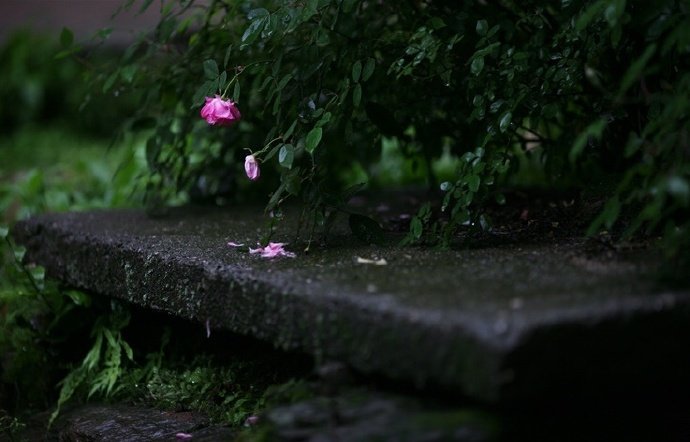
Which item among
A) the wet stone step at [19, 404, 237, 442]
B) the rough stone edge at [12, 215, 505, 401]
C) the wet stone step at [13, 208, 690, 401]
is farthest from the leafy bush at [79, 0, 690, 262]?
the wet stone step at [19, 404, 237, 442]

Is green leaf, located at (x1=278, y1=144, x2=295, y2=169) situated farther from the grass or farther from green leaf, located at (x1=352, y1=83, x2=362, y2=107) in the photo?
the grass

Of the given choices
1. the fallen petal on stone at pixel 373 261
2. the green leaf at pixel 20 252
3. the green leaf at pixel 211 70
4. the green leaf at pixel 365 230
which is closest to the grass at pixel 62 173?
the green leaf at pixel 20 252

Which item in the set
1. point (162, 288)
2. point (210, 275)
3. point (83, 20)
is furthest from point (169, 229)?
point (83, 20)

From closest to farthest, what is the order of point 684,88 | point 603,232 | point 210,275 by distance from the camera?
point 684,88, point 210,275, point 603,232

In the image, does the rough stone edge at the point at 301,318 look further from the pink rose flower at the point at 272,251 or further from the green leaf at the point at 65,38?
the green leaf at the point at 65,38

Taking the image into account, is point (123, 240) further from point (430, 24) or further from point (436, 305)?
point (436, 305)

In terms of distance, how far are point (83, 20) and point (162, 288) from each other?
695 centimetres

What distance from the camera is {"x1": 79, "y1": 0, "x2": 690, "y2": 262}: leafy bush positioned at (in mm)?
1883

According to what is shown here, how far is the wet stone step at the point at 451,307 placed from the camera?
4.23ft

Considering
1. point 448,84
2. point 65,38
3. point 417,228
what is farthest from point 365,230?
point 65,38

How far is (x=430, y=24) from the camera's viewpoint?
2090 mm

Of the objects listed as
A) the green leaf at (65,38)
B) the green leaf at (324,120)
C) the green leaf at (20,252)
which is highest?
the green leaf at (65,38)

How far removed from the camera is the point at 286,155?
75.6 inches

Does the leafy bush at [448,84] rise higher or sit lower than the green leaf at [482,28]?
lower
